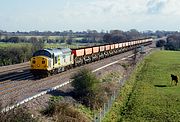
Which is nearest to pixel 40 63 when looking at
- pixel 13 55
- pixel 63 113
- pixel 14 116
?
pixel 63 113

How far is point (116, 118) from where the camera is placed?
26.8m

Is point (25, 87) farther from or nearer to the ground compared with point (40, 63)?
nearer to the ground

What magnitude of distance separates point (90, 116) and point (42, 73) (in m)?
13.8

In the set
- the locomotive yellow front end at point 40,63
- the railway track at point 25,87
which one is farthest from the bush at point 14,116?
the locomotive yellow front end at point 40,63

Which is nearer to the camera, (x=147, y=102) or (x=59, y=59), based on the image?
(x=147, y=102)

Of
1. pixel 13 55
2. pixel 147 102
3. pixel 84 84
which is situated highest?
pixel 84 84

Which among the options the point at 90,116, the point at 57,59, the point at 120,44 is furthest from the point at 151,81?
the point at 120,44

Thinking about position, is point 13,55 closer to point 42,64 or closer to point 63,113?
point 42,64

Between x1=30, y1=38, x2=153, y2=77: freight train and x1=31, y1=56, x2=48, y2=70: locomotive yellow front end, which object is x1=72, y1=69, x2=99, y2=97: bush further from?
x1=30, y1=38, x2=153, y2=77: freight train

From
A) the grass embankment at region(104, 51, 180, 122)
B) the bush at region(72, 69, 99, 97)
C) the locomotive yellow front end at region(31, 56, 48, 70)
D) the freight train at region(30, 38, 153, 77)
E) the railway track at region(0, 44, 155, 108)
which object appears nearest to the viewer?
the railway track at region(0, 44, 155, 108)

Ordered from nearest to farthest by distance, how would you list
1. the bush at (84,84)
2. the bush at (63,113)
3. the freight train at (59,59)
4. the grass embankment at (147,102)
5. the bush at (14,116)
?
the bush at (14,116) < the bush at (63,113) < the grass embankment at (147,102) < the bush at (84,84) < the freight train at (59,59)

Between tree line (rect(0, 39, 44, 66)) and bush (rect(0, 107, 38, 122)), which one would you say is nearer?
bush (rect(0, 107, 38, 122))

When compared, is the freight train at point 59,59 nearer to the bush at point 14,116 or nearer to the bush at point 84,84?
the bush at point 84,84

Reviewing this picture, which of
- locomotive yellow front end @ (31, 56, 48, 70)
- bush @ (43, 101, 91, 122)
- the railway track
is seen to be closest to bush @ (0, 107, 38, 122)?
bush @ (43, 101, 91, 122)
